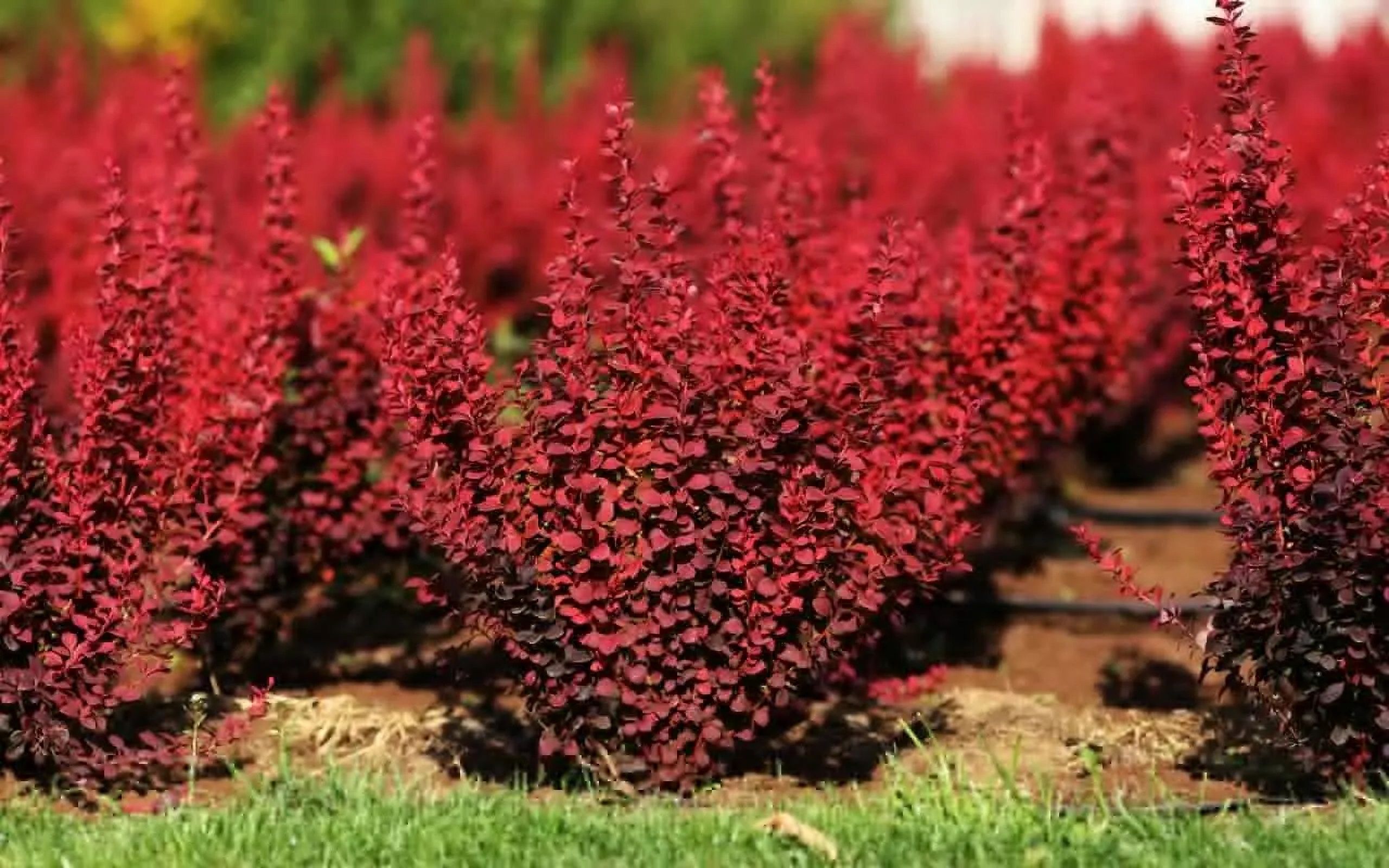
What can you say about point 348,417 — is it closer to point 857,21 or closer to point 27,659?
point 27,659

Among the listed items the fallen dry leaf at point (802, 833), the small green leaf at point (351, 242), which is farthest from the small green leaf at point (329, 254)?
the fallen dry leaf at point (802, 833)

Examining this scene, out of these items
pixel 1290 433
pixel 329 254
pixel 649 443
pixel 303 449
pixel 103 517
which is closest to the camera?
pixel 1290 433

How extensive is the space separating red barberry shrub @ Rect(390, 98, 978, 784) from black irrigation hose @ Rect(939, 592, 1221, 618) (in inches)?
65.0

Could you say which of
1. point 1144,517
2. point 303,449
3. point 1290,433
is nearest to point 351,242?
point 303,449

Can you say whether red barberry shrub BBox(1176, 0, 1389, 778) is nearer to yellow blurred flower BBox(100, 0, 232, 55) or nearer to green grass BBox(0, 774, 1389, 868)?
green grass BBox(0, 774, 1389, 868)

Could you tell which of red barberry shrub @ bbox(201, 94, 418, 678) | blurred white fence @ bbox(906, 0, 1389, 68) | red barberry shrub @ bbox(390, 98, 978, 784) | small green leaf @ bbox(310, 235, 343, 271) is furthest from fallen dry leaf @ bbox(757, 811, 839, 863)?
blurred white fence @ bbox(906, 0, 1389, 68)

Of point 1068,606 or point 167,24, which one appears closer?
point 1068,606

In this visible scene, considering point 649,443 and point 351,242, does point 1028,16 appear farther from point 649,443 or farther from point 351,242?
point 649,443

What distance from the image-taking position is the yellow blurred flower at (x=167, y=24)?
13.3m

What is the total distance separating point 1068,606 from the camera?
22.1ft

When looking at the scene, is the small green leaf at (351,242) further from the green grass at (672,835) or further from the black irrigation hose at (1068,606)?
the black irrigation hose at (1068,606)

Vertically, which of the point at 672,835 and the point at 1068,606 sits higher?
the point at 1068,606

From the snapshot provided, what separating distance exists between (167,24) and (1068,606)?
8293 millimetres

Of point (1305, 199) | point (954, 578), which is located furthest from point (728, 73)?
point (954, 578)
